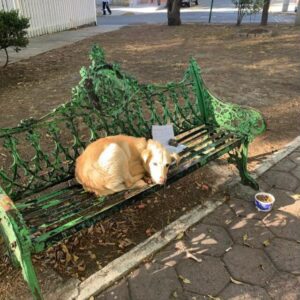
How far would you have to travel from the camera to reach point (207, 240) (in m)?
3.00

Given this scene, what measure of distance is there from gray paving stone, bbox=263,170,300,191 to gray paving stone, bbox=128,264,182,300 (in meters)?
1.59

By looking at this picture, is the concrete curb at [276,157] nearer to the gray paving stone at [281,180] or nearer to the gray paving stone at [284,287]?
the gray paving stone at [281,180]

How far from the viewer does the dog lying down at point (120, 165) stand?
2611mm

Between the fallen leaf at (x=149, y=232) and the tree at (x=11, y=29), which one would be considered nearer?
the fallen leaf at (x=149, y=232)

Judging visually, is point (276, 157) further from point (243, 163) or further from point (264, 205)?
point (264, 205)

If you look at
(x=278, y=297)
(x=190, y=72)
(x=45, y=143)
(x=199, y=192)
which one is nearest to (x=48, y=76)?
(x=45, y=143)

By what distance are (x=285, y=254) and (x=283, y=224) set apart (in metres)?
0.38

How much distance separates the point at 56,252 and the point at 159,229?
0.86 meters

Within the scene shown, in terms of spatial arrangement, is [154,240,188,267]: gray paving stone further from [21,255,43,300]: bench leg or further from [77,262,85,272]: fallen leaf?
A: [21,255,43,300]: bench leg

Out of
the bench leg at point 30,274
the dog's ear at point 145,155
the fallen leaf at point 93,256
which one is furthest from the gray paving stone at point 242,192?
the bench leg at point 30,274

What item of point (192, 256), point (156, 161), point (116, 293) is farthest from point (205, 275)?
point (156, 161)

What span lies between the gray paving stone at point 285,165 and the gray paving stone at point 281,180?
87mm

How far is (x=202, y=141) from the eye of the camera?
3.52 m

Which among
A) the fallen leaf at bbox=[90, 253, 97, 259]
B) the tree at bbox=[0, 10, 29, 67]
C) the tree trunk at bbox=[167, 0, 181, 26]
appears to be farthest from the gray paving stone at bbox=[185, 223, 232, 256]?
the tree trunk at bbox=[167, 0, 181, 26]
